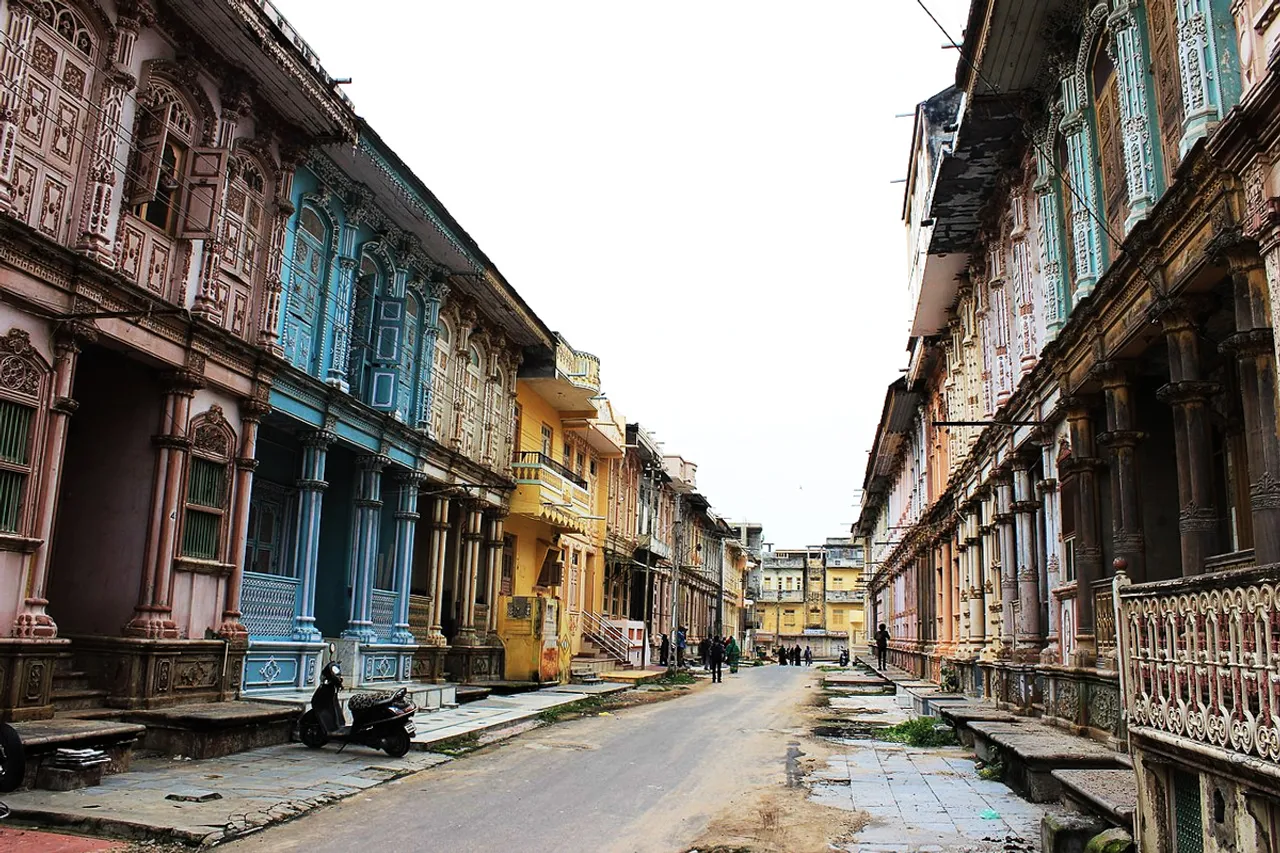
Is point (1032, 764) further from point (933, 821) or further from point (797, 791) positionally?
point (797, 791)

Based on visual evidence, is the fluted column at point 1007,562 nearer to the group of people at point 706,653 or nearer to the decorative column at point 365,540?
the decorative column at point 365,540

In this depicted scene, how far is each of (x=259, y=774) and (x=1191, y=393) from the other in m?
9.71

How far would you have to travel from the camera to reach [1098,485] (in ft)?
40.9

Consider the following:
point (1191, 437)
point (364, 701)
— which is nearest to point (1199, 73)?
point (1191, 437)

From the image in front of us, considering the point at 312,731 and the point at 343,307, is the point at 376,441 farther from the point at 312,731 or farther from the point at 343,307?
the point at 312,731

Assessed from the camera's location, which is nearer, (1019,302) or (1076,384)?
(1076,384)

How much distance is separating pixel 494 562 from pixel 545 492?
7.85ft

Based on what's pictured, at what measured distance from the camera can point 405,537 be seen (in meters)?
19.4

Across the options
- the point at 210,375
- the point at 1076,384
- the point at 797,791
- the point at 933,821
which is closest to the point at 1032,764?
the point at 933,821

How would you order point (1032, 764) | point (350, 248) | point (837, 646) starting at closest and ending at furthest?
point (1032, 764) < point (350, 248) < point (837, 646)

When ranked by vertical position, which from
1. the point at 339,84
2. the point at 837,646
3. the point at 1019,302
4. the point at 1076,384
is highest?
the point at 339,84

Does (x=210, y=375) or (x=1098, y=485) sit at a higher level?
(x=210, y=375)

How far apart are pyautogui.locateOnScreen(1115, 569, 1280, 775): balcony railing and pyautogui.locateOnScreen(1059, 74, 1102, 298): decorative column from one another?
6.69 m

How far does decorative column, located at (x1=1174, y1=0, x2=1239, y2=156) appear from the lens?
317 inches
